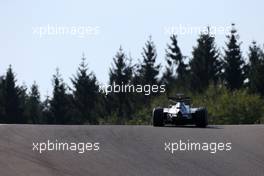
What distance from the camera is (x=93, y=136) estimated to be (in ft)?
50.5

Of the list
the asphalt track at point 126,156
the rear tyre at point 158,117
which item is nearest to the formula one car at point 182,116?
the rear tyre at point 158,117

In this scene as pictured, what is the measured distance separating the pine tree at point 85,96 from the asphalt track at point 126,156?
74.2 metres

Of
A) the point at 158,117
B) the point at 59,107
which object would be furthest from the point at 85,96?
the point at 158,117

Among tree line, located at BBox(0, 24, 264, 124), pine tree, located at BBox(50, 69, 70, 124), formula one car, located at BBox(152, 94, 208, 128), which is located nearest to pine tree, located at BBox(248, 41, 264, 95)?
tree line, located at BBox(0, 24, 264, 124)

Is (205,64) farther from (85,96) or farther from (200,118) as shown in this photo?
(200,118)

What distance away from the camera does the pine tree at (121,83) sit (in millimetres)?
85750

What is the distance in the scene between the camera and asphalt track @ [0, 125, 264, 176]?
1146 cm

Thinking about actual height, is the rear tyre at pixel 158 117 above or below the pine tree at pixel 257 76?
below

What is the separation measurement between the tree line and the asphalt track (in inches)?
2356

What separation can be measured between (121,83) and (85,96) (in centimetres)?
776

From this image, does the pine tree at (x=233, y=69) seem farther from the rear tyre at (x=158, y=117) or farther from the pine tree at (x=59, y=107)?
the rear tyre at (x=158, y=117)

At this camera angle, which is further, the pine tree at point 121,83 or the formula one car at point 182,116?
the pine tree at point 121,83

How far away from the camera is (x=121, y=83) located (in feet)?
280

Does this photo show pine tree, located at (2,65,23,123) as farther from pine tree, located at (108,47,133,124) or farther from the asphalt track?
the asphalt track
